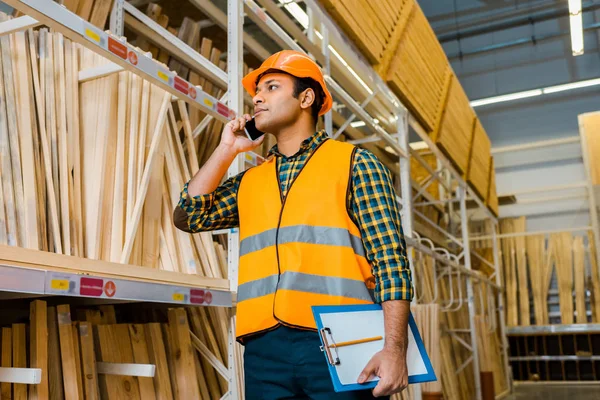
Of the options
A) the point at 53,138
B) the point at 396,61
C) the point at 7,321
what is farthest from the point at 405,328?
the point at 396,61

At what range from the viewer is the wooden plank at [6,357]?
2.28 m

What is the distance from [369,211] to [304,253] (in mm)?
257

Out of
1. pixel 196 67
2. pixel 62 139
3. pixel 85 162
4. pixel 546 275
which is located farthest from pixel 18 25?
pixel 546 275

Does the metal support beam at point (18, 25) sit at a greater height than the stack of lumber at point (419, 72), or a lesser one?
lesser

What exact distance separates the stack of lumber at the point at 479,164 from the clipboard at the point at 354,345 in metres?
8.83

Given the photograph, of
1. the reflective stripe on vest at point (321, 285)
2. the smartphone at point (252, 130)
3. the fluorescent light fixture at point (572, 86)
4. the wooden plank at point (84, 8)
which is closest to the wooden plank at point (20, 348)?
the reflective stripe on vest at point (321, 285)

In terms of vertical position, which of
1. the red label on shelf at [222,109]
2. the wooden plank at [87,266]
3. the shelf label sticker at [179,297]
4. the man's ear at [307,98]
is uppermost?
the red label on shelf at [222,109]

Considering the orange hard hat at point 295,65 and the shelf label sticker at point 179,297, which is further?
A: the shelf label sticker at point 179,297

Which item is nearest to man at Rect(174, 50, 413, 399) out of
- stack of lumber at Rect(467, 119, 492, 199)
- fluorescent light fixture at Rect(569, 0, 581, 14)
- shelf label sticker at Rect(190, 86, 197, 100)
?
shelf label sticker at Rect(190, 86, 197, 100)

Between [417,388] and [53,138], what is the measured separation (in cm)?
423

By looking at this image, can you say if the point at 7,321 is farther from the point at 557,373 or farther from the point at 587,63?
the point at 587,63

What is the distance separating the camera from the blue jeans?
1.82 m

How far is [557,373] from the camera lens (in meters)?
12.9

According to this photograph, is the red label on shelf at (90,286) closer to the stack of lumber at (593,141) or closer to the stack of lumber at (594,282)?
the stack of lumber at (594,282)
